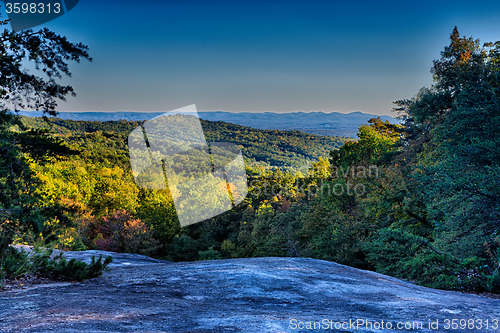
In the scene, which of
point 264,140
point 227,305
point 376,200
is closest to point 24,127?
point 227,305

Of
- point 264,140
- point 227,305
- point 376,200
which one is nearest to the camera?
point 227,305

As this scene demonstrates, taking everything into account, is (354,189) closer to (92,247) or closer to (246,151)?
(92,247)

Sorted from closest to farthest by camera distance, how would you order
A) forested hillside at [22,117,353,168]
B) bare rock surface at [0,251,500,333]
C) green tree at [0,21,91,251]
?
bare rock surface at [0,251,500,333] → green tree at [0,21,91,251] → forested hillside at [22,117,353,168]

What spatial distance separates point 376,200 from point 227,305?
43.2 ft

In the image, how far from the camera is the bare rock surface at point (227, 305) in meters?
3.65

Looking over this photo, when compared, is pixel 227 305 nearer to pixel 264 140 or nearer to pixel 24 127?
pixel 24 127

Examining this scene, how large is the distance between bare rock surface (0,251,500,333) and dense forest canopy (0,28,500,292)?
9.08 feet

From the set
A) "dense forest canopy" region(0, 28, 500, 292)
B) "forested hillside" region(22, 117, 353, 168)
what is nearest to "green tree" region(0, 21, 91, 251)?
"dense forest canopy" region(0, 28, 500, 292)

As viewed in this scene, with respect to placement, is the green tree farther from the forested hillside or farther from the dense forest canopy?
the forested hillside

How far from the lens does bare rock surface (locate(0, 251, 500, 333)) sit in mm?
3652

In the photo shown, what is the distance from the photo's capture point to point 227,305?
502 centimetres

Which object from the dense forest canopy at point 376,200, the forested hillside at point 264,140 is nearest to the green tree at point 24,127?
the dense forest canopy at point 376,200

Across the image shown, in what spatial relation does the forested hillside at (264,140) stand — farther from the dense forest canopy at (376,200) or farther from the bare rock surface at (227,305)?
the bare rock surface at (227,305)

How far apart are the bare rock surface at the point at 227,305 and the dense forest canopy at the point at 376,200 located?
2768mm
